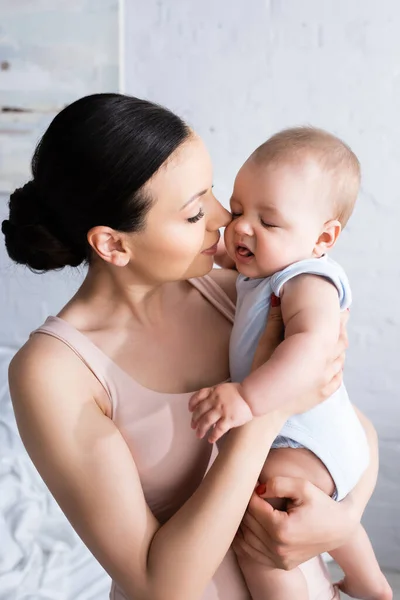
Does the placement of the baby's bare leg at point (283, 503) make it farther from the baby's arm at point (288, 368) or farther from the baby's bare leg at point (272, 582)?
the baby's arm at point (288, 368)

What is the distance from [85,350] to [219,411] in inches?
10.2

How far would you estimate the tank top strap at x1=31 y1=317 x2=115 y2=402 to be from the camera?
3.76 feet

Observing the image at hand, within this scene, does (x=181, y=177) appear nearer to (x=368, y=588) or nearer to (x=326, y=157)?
(x=326, y=157)

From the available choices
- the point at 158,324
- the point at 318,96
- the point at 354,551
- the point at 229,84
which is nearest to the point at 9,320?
the point at 229,84

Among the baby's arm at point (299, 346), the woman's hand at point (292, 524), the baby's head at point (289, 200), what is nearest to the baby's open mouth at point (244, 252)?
the baby's head at point (289, 200)

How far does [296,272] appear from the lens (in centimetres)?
117

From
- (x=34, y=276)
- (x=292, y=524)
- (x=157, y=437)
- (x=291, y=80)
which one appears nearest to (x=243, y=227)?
(x=157, y=437)

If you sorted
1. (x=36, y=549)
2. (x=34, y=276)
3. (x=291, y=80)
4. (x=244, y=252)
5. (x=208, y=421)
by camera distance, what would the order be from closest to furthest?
(x=208, y=421) → (x=244, y=252) → (x=36, y=549) → (x=291, y=80) → (x=34, y=276)

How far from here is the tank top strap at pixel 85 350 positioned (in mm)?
1147

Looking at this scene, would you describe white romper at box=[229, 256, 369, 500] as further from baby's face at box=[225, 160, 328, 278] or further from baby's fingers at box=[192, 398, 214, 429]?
baby's fingers at box=[192, 398, 214, 429]

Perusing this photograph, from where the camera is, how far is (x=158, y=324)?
4.21 ft

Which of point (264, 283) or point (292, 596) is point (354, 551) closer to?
point (292, 596)

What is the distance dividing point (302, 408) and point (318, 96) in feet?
4.99

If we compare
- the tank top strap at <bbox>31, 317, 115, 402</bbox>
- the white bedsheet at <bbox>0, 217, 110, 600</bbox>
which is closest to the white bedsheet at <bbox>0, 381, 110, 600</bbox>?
the white bedsheet at <bbox>0, 217, 110, 600</bbox>
